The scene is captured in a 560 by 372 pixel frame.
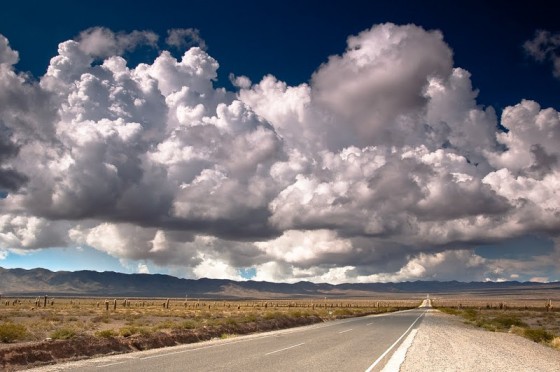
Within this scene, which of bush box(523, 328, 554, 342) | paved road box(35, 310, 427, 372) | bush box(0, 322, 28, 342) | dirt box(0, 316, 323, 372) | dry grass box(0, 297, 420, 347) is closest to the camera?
paved road box(35, 310, 427, 372)

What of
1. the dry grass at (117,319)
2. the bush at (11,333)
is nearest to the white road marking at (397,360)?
the dry grass at (117,319)

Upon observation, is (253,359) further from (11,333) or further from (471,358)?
(11,333)

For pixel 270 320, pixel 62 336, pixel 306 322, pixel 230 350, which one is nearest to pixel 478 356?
pixel 230 350

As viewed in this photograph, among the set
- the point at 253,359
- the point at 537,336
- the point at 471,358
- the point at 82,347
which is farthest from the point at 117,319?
the point at 471,358

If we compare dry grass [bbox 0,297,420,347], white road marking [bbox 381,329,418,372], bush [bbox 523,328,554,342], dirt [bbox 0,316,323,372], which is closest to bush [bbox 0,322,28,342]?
dry grass [bbox 0,297,420,347]

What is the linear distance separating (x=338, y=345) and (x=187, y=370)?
9636 mm

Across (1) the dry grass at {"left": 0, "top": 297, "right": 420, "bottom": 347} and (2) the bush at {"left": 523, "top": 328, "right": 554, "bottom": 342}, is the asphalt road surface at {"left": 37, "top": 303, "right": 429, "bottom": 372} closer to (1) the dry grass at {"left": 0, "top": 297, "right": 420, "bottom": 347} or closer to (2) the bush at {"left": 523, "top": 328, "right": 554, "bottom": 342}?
(1) the dry grass at {"left": 0, "top": 297, "right": 420, "bottom": 347}

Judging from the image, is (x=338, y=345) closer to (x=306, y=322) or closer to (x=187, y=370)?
(x=187, y=370)

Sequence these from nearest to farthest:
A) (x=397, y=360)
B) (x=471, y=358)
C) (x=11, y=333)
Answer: (x=397, y=360) < (x=471, y=358) < (x=11, y=333)


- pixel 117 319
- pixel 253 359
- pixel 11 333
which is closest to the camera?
pixel 253 359

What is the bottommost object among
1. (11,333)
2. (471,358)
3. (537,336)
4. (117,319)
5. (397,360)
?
(537,336)

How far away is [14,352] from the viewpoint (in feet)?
52.5

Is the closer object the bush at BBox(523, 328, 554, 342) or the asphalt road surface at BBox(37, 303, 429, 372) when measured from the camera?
the asphalt road surface at BBox(37, 303, 429, 372)

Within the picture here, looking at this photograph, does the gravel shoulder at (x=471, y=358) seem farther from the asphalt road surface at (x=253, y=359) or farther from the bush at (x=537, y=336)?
the bush at (x=537, y=336)
